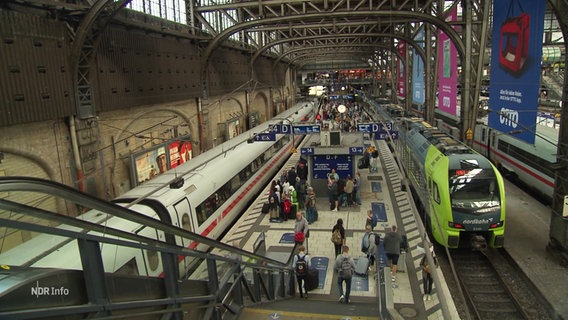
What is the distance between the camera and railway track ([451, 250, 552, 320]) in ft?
29.4

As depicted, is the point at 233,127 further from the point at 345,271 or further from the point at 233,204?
the point at 345,271

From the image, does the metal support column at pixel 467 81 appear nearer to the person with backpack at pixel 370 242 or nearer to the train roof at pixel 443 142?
the train roof at pixel 443 142

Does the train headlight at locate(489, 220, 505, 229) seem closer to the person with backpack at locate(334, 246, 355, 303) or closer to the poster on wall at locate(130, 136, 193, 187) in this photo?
the person with backpack at locate(334, 246, 355, 303)

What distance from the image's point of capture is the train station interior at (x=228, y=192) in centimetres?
356

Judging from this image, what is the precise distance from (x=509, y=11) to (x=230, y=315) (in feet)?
43.9

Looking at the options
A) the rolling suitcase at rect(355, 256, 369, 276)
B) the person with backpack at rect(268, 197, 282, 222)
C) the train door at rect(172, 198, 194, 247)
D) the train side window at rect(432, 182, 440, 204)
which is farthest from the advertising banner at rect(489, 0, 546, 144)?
the train door at rect(172, 198, 194, 247)

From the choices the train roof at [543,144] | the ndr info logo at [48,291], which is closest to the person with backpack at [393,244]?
the train roof at [543,144]

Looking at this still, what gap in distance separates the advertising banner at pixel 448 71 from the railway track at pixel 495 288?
9625 millimetres

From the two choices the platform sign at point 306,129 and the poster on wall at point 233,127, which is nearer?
the platform sign at point 306,129

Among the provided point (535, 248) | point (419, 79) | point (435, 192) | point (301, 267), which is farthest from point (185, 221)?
point (419, 79)

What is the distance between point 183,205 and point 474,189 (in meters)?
7.83

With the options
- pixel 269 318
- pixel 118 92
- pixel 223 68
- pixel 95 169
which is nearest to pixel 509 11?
pixel 269 318

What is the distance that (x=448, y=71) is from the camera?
1984 centimetres

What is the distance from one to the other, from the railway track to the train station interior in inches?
1.9
